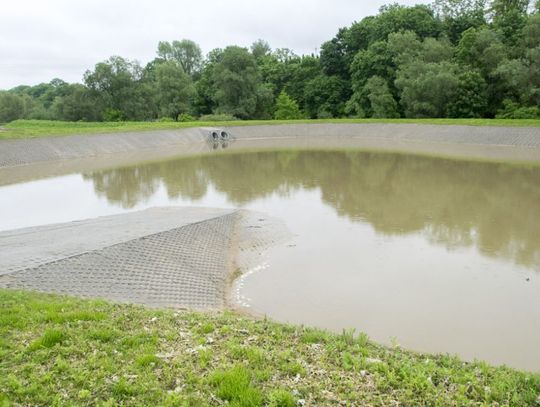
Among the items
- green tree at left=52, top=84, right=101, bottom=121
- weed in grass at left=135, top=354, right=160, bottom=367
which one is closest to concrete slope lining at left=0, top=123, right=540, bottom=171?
green tree at left=52, top=84, right=101, bottom=121

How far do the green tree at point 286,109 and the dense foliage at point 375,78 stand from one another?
0.13m

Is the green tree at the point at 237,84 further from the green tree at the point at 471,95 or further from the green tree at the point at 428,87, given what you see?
the green tree at the point at 471,95

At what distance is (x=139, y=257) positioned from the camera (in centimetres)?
969

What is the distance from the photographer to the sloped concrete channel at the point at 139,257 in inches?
323

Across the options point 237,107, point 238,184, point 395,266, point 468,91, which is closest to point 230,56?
point 237,107

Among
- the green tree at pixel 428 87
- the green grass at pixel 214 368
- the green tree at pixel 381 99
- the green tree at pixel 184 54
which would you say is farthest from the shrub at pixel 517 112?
the green tree at pixel 184 54

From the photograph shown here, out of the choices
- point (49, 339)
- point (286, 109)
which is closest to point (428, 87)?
point (286, 109)

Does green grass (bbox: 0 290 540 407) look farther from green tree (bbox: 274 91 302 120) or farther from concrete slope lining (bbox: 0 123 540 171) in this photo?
green tree (bbox: 274 91 302 120)

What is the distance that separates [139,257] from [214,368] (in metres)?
5.17

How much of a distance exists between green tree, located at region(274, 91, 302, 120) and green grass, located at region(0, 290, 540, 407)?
2095 inches

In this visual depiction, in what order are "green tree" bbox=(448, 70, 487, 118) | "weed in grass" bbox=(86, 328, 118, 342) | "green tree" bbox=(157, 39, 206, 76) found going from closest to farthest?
"weed in grass" bbox=(86, 328, 118, 342) → "green tree" bbox=(448, 70, 487, 118) → "green tree" bbox=(157, 39, 206, 76)

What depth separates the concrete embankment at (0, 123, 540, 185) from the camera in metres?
29.3

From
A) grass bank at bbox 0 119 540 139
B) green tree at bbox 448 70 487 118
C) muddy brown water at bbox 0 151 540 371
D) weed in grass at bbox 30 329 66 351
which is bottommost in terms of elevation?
muddy brown water at bbox 0 151 540 371

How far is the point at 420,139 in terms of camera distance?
41500mm
